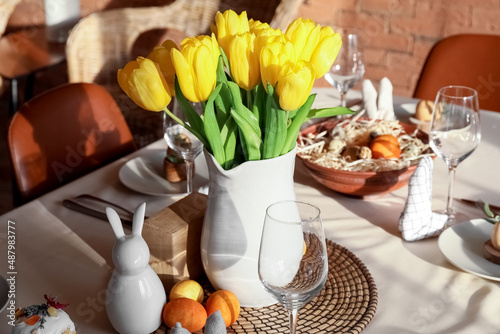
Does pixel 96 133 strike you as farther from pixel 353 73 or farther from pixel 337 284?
pixel 337 284

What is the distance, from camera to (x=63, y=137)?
1475 millimetres

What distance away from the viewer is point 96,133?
153 centimetres

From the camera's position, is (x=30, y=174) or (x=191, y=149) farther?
(x=30, y=174)

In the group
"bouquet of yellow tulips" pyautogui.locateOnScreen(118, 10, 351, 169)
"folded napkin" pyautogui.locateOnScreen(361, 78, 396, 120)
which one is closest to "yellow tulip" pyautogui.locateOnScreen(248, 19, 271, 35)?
"bouquet of yellow tulips" pyautogui.locateOnScreen(118, 10, 351, 169)

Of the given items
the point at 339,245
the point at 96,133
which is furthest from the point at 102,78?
the point at 339,245

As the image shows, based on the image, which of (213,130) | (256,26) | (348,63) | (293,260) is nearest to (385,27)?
(348,63)

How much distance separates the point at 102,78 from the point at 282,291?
6.36ft

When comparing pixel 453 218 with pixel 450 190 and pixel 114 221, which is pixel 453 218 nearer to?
pixel 450 190

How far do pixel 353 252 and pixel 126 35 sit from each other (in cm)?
174

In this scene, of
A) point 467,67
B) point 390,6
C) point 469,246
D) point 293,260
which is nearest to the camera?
point 293,260

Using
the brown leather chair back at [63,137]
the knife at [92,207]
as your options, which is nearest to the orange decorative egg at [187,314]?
the knife at [92,207]

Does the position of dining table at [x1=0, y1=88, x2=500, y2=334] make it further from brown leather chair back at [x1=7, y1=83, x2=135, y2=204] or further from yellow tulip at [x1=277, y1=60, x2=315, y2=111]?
yellow tulip at [x1=277, y1=60, x2=315, y2=111]

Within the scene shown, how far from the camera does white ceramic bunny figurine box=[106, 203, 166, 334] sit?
0.79 metres

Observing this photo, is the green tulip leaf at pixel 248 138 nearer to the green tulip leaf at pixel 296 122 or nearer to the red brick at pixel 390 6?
the green tulip leaf at pixel 296 122
